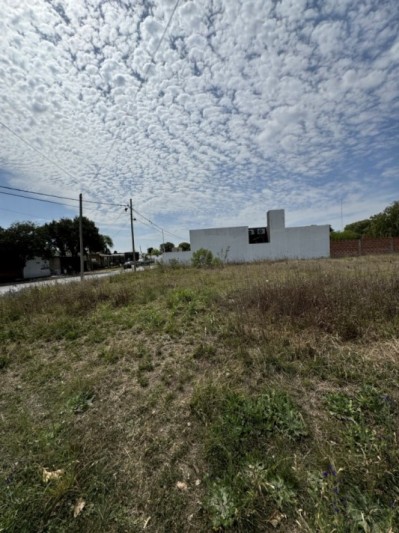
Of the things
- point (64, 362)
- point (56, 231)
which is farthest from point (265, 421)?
point (56, 231)

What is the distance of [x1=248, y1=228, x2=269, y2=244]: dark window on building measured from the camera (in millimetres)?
26266

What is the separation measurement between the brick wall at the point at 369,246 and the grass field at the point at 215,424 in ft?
68.1

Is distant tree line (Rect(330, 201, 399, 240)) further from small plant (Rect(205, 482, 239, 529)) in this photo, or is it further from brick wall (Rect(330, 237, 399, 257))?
small plant (Rect(205, 482, 239, 529))

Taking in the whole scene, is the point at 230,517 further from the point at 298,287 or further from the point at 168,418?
the point at 298,287

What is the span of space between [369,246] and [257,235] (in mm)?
10269

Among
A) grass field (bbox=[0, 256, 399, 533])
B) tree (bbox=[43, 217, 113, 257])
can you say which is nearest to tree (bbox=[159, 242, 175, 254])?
tree (bbox=[43, 217, 113, 257])

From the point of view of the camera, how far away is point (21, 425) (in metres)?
2.16

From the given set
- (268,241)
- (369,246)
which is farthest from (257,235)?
(369,246)

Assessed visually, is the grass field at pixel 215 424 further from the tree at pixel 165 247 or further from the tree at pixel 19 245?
the tree at pixel 165 247

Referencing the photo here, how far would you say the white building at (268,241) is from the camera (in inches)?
968

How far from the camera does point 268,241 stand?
2584 cm

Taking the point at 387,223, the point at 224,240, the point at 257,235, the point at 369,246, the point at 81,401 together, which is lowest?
the point at 81,401

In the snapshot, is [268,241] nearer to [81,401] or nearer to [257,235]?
[257,235]

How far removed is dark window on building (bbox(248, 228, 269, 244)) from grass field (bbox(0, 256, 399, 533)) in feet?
74.6
